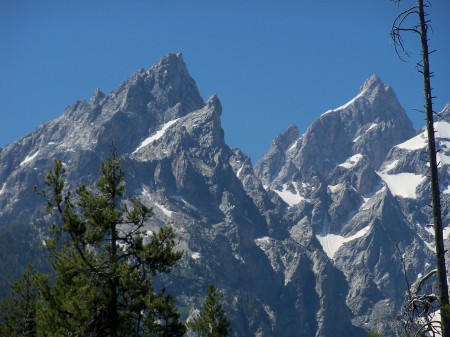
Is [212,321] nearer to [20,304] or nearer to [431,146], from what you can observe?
[20,304]

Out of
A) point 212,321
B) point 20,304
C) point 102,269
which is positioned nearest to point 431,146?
point 102,269

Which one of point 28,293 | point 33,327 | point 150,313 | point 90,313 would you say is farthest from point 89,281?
point 28,293

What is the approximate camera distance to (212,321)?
44.2 m

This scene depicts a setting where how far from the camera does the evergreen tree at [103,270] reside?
32.1 metres

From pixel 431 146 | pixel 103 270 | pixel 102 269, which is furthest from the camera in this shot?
pixel 103 270

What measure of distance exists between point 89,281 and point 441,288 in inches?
668

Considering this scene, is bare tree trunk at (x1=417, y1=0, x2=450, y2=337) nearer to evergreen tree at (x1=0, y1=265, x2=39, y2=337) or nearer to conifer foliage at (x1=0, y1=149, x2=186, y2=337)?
conifer foliage at (x1=0, y1=149, x2=186, y2=337)

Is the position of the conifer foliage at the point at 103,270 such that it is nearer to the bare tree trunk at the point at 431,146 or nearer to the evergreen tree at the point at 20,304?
the evergreen tree at the point at 20,304

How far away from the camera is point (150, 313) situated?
34.5 metres

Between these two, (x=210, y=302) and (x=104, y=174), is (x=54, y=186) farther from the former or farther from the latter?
(x=210, y=302)

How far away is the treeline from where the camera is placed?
32094 mm

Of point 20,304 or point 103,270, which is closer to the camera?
point 103,270

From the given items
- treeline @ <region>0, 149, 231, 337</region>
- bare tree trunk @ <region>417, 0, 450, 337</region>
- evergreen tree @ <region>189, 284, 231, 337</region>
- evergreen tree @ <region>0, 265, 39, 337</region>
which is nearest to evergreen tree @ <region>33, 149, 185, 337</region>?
treeline @ <region>0, 149, 231, 337</region>

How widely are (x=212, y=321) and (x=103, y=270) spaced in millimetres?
12738
